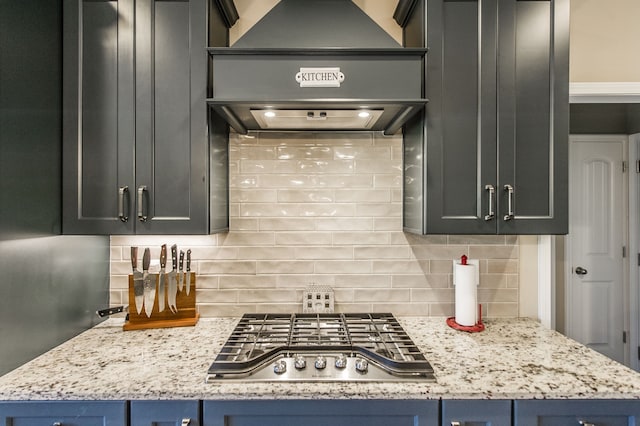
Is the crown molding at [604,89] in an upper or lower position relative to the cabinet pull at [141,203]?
upper

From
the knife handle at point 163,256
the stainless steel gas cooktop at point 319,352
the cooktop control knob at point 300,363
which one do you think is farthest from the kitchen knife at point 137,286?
the cooktop control knob at point 300,363

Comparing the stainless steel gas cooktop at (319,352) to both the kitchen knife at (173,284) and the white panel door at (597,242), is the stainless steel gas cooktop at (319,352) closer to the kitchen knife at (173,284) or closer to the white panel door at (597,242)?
the kitchen knife at (173,284)

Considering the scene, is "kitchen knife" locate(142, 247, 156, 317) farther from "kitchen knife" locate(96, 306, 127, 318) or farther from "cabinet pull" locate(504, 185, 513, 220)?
"cabinet pull" locate(504, 185, 513, 220)

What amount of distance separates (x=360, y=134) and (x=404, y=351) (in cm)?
109

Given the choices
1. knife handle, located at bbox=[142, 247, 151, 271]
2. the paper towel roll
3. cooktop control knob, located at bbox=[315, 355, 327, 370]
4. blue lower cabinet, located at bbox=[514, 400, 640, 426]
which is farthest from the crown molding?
knife handle, located at bbox=[142, 247, 151, 271]

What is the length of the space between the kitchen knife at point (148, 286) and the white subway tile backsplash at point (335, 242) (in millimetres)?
228

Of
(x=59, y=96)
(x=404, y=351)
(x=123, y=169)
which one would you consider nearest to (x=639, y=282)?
(x=404, y=351)

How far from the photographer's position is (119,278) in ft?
6.01

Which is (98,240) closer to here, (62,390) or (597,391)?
(62,390)

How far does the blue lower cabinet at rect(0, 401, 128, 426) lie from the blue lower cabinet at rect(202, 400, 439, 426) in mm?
298

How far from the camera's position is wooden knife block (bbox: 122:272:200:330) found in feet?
5.57

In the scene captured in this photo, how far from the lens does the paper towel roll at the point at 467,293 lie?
1662mm

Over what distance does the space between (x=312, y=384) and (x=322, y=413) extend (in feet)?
0.32

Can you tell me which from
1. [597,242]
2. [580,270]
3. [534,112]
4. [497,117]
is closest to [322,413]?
[497,117]
